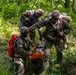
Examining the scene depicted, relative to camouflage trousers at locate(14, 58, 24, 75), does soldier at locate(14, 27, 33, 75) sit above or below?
above

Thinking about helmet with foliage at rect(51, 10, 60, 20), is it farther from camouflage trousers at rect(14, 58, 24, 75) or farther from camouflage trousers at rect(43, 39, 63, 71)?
camouflage trousers at rect(14, 58, 24, 75)

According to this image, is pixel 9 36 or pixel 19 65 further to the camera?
pixel 9 36

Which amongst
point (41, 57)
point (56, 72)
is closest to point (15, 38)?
point (41, 57)

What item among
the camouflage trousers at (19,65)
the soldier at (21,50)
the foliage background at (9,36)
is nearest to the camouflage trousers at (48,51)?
the foliage background at (9,36)

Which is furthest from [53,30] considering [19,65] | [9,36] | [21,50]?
[9,36]

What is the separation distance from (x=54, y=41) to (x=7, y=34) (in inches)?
164

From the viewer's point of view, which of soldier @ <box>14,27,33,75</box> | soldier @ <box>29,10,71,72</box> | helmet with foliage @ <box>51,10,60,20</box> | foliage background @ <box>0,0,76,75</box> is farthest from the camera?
foliage background @ <box>0,0,76,75</box>

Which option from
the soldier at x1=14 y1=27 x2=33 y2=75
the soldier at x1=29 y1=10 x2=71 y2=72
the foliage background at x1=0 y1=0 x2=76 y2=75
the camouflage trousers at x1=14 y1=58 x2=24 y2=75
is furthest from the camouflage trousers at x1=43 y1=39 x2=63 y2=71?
the camouflage trousers at x1=14 y1=58 x2=24 y2=75

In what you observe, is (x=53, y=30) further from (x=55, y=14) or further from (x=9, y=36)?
(x=9, y=36)

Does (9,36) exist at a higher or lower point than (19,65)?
higher

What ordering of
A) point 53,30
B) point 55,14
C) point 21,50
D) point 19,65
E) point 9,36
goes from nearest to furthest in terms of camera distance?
point 21,50, point 19,65, point 55,14, point 53,30, point 9,36

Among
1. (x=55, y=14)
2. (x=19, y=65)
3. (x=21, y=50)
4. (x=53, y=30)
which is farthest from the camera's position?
(x=53, y=30)

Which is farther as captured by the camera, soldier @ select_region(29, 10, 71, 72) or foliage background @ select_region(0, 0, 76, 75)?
foliage background @ select_region(0, 0, 76, 75)

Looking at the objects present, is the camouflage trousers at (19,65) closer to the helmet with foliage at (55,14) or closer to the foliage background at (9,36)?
the foliage background at (9,36)
